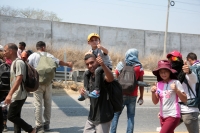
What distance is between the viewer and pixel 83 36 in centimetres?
3173

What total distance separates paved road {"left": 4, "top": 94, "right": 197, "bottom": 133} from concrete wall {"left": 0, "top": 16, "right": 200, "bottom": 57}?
1777 cm

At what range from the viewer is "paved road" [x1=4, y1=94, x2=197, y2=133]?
693 centimetres

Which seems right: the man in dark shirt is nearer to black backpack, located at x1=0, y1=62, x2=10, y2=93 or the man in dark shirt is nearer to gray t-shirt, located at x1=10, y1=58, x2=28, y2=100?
gray t-shirt, located at x1=10, y1=58, x2=28, y2=100

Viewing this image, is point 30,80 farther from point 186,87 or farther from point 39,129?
point 186,87

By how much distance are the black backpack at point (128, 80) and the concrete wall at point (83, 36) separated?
71.9 ft

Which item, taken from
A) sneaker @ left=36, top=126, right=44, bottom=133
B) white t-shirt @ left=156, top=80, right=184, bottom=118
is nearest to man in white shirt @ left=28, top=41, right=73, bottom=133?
sneaker @ left=36, top=126, right=44, bottom=133

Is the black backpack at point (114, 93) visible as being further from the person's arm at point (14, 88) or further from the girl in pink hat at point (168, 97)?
the person's arm at point (14, 88)

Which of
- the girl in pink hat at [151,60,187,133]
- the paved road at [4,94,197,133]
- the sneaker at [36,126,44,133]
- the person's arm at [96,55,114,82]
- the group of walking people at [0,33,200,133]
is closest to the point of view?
the person's arm at [96,55,114,82]

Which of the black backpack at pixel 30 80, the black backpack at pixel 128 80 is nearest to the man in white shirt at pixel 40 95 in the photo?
the black backpack at pixel 30 80

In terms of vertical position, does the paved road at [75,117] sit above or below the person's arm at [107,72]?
below

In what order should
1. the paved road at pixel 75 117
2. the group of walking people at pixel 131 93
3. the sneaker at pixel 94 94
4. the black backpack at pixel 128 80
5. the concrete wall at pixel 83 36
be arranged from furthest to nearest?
the concrete wall at pixel 83 36 → the paved road at pixel 75 117 → the black backpack at pixel 128 80 → the group of walking people at pixel 131 93 → the sneaker at pixel 94 94

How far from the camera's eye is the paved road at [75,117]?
6.93 meters

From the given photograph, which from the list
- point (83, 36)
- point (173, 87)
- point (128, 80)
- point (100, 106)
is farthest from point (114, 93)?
point (83, 36)

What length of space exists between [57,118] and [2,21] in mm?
21766
